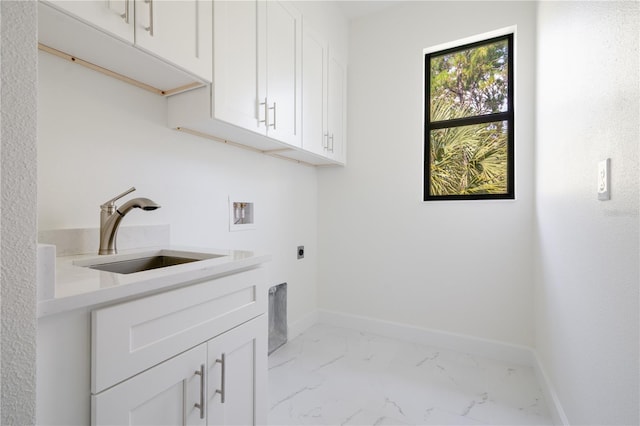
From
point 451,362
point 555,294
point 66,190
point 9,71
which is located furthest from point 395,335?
point 9,71

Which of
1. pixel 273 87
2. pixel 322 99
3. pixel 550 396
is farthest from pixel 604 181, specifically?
pixel 322 99

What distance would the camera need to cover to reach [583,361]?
1.18m

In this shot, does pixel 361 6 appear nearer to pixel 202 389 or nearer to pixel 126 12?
pixel 126 12

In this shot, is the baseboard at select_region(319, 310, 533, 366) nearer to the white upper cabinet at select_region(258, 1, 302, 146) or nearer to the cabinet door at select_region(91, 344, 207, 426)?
the white upper cabinet at select_region(258, 1, 302, 146)

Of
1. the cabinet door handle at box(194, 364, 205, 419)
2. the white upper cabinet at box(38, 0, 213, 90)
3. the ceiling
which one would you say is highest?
the ceiling

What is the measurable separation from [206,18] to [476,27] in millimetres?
A: 1979

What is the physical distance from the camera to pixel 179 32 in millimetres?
1222

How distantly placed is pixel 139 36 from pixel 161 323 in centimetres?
94

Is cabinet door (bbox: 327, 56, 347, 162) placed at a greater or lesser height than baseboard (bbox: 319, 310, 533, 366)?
greater

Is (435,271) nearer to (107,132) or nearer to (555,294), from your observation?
(555,294)

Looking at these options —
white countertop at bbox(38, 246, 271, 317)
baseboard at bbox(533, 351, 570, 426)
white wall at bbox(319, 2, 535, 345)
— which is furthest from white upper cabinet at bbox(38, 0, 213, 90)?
baseboard at bbox(533, 351, 570, 426)

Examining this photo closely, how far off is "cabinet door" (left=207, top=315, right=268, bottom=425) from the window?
1824 millimetres

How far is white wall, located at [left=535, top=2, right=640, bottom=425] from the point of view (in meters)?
0.83

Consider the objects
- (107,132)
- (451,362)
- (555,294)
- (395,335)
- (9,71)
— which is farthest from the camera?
(395,335)
